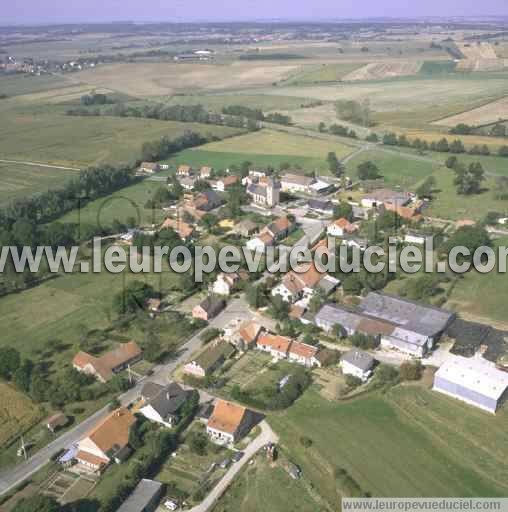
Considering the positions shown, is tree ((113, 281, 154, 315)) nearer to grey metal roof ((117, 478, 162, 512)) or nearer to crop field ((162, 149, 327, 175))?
grey metal roof ((117, 478, 162, 512))

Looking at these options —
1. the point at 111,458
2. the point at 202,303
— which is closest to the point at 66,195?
the point at 202,303

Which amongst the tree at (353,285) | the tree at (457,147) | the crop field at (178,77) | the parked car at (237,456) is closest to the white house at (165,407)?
the parked car at (237,456)

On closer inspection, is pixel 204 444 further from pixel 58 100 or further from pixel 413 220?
pixel 58 100

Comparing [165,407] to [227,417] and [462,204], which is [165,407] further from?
[462,204]

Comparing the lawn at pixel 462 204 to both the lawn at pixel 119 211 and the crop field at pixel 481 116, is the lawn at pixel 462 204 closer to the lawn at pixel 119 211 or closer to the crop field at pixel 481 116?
the lawn at pixel 119 211

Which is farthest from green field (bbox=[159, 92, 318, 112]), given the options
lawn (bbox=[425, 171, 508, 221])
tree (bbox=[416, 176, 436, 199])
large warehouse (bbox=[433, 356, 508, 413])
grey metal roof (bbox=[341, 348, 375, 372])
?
large warehouse (bbox=[433, 356, 508, 413])

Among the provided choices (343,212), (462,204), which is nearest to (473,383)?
(343,212)
